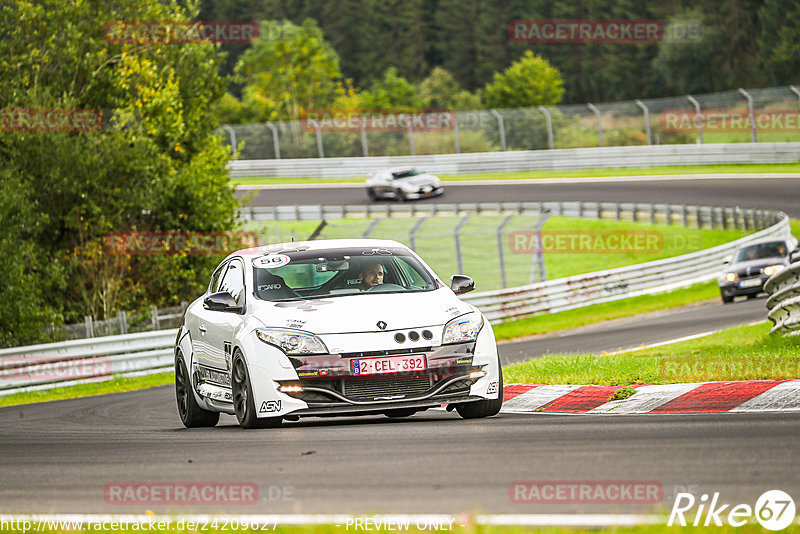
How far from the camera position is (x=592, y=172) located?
174 ft

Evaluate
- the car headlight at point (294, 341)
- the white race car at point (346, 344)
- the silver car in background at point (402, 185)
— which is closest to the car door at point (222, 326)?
the white race car at point (346, 344)

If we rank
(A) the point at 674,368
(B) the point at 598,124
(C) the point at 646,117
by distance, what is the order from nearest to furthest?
(A) the point at 674,368 → (C) the point at 646,117 → (B) the point at 598,124

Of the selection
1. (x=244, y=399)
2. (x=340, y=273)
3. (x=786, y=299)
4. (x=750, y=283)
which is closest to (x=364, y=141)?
(x=750, y=283)

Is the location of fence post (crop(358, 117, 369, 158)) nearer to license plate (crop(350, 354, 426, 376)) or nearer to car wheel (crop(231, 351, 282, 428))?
car wheel (crop(231, 351, 282, 428))

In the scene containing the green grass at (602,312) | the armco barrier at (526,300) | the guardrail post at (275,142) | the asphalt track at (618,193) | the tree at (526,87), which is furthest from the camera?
the tree at (526,87)

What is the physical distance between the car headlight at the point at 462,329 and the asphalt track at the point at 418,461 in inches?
25.1

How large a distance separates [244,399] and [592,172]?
149 ft

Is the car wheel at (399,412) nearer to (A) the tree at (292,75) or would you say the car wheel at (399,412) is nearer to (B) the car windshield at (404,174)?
(B) the car windshield at (404,174)

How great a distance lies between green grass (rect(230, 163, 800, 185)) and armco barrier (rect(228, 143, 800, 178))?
0.67 feet

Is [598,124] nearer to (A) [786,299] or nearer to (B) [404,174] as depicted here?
(B) [404,174]

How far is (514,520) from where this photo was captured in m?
4.82

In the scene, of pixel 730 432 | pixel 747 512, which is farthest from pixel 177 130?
pixel 747 512

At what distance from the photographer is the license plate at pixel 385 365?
8453 mm

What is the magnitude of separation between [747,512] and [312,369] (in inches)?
169
